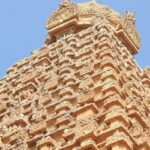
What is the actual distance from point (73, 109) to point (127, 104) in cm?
133

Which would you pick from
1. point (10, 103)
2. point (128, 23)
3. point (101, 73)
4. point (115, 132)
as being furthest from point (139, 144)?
point (128, 23)

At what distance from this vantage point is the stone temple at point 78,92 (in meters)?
15.4

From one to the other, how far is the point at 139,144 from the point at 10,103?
617cm

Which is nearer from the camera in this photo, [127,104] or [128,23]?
[127,104]

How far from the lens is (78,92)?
17.8 meters

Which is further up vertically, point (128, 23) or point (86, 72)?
point (128, 23)

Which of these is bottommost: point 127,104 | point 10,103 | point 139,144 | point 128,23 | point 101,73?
point 139,144

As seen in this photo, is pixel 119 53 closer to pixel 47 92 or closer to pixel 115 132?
pixel 47 92

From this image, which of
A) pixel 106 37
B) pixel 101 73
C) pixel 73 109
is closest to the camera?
pixel 73 109

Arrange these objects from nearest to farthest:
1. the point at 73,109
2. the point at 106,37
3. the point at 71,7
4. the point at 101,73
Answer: the point at 73,109
the point at 101,73
the point at 106,37
the point at 71,7

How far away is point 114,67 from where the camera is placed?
60.6ft

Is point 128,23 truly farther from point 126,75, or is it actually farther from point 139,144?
point 139,144

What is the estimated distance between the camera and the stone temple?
50.7ft

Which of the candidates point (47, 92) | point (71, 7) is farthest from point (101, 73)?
point (71, 7)
